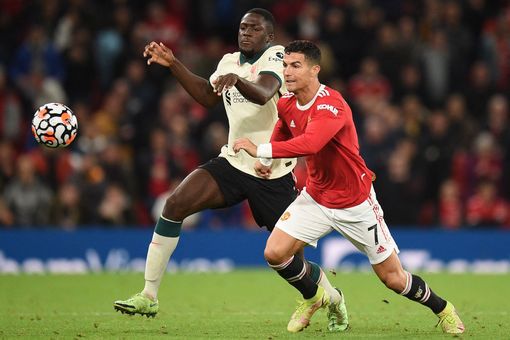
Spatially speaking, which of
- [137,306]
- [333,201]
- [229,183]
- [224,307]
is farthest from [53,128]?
[224,307]

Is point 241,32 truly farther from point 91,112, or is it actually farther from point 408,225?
point 91,112

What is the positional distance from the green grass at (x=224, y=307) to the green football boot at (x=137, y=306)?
14 centimetres

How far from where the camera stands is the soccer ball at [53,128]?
29.1 ft

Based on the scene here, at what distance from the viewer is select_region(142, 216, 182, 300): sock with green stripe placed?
8.95 m

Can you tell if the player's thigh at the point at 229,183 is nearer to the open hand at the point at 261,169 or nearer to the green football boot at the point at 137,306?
the open hand at the point at 261,169

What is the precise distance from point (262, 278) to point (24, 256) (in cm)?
361

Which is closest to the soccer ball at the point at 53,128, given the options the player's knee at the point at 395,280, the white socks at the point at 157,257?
the white socks at the point at 157,257

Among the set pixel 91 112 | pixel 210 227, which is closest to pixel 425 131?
pixel 210 227

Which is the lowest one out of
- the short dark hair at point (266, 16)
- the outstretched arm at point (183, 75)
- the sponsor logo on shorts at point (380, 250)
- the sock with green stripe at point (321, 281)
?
the sock with green stripe at point (321, 281)

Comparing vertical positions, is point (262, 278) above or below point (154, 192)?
below

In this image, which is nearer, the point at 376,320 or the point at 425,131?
the point at 376,320

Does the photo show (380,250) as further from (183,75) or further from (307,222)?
(183,75)

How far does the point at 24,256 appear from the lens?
50.3ft

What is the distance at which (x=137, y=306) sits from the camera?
8.63 meters
